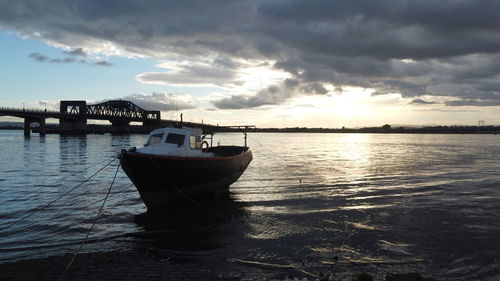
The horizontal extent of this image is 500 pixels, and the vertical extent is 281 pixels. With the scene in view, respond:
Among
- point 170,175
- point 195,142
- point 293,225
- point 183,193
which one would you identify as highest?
point 195,142

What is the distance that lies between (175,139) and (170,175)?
8.97 ft

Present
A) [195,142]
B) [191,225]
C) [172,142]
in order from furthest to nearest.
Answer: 1. [195,142]
2. [172,142]
3. [191,225]

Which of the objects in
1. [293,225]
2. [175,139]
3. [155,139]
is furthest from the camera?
[155,139]

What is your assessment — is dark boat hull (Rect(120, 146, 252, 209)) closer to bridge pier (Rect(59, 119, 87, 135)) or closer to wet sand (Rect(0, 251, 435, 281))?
wet sand (Rect(0, 251, 435, 281))

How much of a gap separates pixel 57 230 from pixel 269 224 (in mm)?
8007

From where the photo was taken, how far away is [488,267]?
9.61 m

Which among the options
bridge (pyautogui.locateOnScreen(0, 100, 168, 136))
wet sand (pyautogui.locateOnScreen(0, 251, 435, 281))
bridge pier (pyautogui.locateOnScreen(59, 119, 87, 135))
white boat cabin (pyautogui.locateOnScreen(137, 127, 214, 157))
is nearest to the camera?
wet sand (pyautogui.locateOnScreen(0, 251, 435, 281))

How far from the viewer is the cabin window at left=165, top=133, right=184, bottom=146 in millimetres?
17719

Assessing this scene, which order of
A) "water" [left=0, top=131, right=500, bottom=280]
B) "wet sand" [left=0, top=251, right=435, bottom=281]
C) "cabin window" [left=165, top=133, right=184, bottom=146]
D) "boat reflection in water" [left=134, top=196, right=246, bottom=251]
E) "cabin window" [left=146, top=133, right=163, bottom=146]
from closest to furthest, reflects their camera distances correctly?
"wet sand" [left=0, top=251, right=435, bottom=281]
"water" [left=0, top=131, right=500, bottom=280]
"boat reflection in water" [left=134, top=196, right=246, bottom=251]
"cabin window" [left=165, top=133, right=184, bottom=146]
"cabin window" [left=146, top=133, right=163, bottom=146]

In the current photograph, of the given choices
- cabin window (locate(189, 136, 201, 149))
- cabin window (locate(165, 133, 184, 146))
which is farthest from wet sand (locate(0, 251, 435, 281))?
cabin window (locate(189, 136, 201, 149))

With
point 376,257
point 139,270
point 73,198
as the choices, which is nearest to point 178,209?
point 73,198

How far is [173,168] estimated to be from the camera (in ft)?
50.9

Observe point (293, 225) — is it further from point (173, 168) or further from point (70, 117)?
point (70, 117)

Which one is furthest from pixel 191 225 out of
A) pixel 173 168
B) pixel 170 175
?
pixel 173 168
